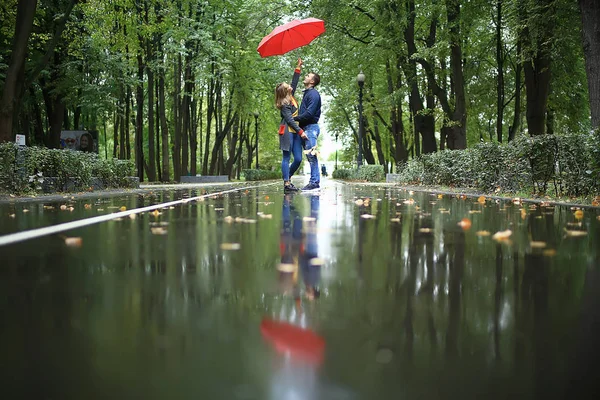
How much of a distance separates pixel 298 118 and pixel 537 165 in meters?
5.95

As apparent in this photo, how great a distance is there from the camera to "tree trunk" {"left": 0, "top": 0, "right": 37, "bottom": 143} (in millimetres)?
15625

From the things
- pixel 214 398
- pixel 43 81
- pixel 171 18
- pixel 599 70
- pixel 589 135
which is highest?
pixel 171 18

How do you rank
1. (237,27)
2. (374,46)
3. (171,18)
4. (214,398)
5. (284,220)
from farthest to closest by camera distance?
(237,27) < (171,18) < (374,46) < (284,220) < (214,398)

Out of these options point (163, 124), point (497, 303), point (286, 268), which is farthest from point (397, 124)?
point (497, 303)

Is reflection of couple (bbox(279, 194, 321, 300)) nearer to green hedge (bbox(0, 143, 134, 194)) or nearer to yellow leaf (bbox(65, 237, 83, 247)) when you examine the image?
yellow leaf (bbox(65, 237, 83, 247))

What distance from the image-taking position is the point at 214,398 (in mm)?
1606

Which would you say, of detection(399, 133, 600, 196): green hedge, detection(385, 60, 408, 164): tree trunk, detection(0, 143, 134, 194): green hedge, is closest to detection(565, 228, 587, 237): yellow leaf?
detection(399, 133, 600, 196): green hedge

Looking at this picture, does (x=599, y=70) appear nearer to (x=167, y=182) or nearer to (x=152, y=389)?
(x=152, y=389)

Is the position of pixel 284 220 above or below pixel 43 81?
below

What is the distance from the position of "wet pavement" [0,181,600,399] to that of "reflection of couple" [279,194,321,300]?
3cm

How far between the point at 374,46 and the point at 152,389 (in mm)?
25368

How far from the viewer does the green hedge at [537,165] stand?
10305 mm

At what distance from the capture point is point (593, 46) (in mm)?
13094

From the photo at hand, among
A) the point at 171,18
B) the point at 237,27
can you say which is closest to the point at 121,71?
the point at 171,18
